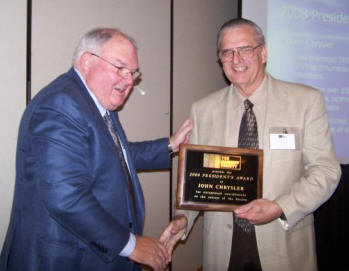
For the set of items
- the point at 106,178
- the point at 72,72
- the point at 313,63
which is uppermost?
the point at 313,63

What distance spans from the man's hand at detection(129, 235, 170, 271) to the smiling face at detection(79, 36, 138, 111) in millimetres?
939

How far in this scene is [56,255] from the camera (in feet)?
5.33

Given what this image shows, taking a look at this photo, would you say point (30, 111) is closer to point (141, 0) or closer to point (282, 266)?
point (282, 266)

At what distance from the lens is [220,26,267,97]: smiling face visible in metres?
2.08

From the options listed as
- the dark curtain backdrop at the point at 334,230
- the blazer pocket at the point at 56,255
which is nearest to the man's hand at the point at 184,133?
the blazer pocket at the point at 56,255

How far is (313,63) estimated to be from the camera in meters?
3.63

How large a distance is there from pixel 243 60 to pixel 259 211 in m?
1.02

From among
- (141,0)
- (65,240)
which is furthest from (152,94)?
(65,240)

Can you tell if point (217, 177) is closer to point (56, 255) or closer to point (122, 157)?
point (122, 157)

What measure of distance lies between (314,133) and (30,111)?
1.76 m

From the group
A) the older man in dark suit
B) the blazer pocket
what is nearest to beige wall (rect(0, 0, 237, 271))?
the older man in dark suit

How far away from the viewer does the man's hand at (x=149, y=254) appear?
1715 millimetres

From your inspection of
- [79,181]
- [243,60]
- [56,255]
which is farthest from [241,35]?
[56,255]

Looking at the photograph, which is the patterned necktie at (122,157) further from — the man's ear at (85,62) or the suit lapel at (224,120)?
the suit lapel at (224,120)
